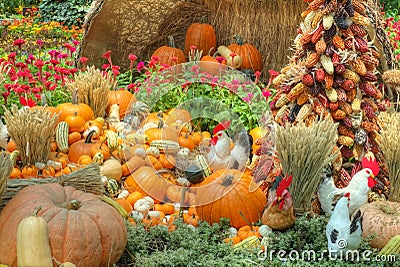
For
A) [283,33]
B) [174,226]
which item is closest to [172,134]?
[174,226]

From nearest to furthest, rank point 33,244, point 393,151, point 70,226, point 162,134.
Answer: point 33,244
point 70,226
point 393,151
point 162,134

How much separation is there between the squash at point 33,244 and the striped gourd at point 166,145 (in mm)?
1891

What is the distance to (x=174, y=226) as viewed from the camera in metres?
3.95

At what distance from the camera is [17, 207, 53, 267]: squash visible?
106 inches

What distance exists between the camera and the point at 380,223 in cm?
370

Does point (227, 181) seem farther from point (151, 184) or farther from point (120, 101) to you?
point (120, 101)

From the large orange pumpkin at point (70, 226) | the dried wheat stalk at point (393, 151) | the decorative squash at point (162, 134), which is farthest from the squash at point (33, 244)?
the dried wheat stalk at point (393, 151)

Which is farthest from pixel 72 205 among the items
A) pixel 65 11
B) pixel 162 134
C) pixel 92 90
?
pixel 65 11

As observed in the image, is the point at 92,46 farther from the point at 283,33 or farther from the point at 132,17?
the point at 283,33

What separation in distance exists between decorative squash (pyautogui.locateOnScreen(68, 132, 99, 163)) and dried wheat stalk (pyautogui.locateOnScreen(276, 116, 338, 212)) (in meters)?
1.50

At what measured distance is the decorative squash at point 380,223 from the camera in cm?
367

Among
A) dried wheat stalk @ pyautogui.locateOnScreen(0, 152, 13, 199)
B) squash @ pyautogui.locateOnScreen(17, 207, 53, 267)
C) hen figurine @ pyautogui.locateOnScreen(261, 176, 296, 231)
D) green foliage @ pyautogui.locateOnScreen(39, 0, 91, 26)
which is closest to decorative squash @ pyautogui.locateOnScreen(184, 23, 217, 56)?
hen figurine @ pyautogui.locateOnScreen(261, 176, 296, 231)

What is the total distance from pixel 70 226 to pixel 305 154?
154cm

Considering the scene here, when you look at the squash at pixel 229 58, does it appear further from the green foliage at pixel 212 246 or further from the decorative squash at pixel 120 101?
the green foliage at pixel 212 246
